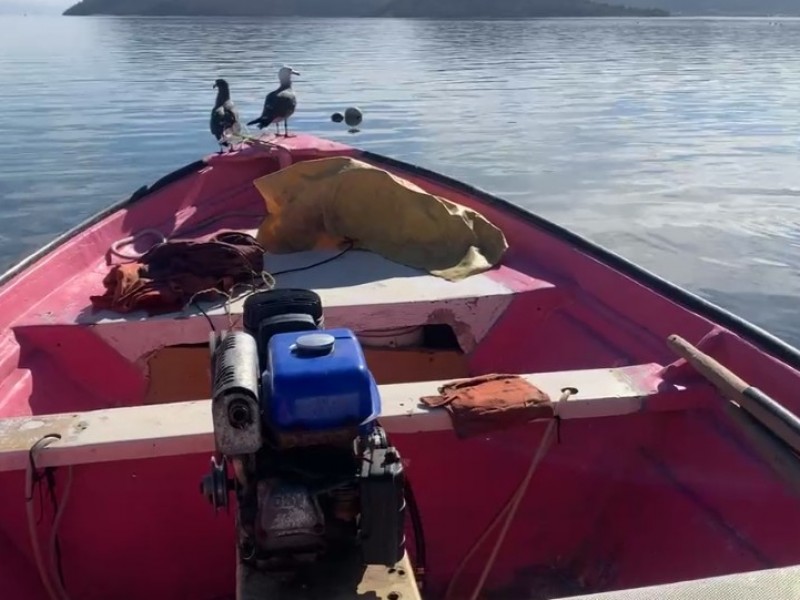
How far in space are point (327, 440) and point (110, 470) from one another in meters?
1.58

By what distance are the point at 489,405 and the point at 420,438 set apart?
598mm

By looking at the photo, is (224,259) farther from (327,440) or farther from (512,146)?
(512,146)

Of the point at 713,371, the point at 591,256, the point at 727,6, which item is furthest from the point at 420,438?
the point at 727,6

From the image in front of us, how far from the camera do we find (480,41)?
53.2 m

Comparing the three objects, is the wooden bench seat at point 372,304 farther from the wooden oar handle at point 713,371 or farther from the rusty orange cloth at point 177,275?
the wooden oar handle at point 713,371

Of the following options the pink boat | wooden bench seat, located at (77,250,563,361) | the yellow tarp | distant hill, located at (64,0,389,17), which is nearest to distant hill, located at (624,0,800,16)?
distant hill, located at (64,0,389,17)

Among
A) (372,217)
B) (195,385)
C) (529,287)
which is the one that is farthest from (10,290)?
(529,287)

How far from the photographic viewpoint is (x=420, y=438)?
3273 millimetres

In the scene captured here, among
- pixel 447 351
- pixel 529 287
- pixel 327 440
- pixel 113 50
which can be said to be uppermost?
pixel 327 440

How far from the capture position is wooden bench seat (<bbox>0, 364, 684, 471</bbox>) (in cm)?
257

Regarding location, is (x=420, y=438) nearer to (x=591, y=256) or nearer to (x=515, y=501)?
(x=515, y=501)

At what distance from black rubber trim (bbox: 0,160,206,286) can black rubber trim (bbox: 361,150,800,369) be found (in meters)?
1.90

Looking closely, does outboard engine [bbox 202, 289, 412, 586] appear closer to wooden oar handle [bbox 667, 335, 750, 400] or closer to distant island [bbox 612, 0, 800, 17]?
wooden oar handle [bbox 667, 335, 750, 400]

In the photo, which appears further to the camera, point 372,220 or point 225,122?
point 225,122
